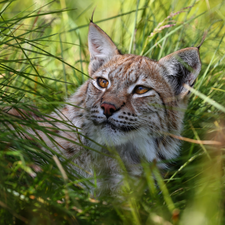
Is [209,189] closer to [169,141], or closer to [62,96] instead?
[169,141]

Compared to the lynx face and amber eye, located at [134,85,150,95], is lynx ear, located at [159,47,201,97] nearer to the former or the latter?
the lynx face

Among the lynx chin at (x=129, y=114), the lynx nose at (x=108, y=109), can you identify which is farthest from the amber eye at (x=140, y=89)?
the lynx nose at (x=108, y=109)

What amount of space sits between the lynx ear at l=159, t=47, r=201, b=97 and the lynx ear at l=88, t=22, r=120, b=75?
649 mm

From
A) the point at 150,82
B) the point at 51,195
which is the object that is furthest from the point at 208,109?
the point at 51,195

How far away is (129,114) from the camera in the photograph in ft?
8.29

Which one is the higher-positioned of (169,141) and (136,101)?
(136,101)

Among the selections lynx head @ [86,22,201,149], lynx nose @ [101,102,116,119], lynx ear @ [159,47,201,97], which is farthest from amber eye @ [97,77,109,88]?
lynx ear @ [159,47,201,97]

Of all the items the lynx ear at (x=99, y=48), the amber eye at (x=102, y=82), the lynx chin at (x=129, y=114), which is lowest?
the lynx chin at (x=129, y=114)

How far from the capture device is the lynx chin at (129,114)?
2.53 metres

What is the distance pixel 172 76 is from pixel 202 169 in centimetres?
110

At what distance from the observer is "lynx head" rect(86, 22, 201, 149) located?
2527mm

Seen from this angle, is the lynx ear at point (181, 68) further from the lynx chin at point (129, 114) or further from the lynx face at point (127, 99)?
the lynx face at point (127, 99)

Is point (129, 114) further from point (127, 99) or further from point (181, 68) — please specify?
point (181, 68)

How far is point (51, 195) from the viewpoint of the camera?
1.69m
